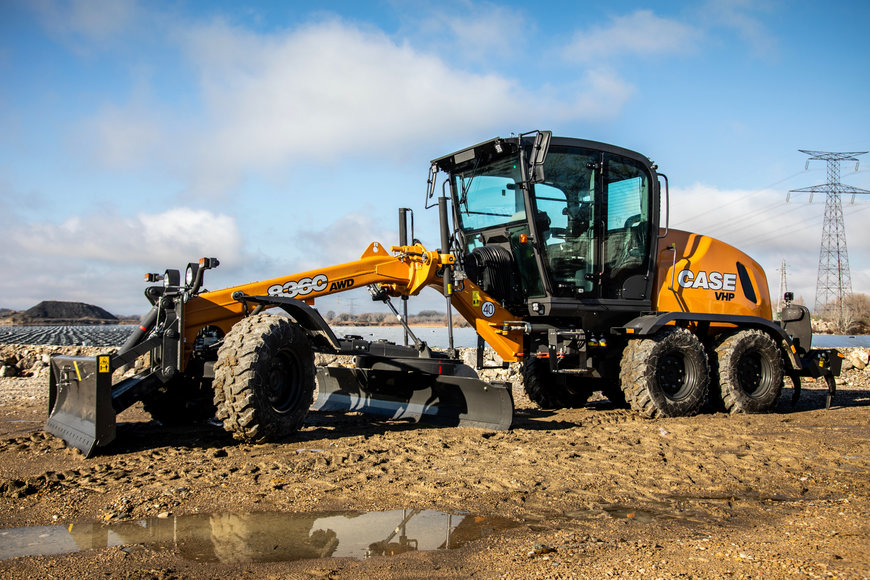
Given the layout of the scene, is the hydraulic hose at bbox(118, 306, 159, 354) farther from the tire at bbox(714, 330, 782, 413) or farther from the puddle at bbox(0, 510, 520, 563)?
the tire at bbox(714, 330, 782, 413)

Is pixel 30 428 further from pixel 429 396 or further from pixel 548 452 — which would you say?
pixel 548 452

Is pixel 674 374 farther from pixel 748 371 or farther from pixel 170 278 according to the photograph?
pixel 170 278

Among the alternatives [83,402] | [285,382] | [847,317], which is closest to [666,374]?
[285,382]

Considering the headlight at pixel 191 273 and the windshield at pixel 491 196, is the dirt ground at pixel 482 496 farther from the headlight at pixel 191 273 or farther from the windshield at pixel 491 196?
the windshield at pixel 491 196

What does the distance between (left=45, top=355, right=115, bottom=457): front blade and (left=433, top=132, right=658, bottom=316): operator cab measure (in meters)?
4.55

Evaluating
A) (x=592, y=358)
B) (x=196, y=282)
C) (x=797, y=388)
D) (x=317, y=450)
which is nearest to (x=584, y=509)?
(x=317, y=450)

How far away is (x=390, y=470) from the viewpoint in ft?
18.1

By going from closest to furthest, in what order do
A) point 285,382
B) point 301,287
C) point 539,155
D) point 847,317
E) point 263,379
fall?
point 263,379
point 285,382
point 301,287
point 539,155
point 847,317

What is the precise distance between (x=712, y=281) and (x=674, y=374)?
1.76 meters

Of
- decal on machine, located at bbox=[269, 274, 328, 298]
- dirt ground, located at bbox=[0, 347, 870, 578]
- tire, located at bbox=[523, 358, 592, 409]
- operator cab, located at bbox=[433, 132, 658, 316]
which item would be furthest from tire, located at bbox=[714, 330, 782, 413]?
decal on machine, located at bbox=[269, 274, 328, 298]

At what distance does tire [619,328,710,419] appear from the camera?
28.4 feet

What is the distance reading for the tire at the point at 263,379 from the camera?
5.98 metres

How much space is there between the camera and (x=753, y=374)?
10023 millimetres

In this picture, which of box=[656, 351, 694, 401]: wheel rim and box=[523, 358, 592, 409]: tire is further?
box=[523, 358, 592, 409]: tire
